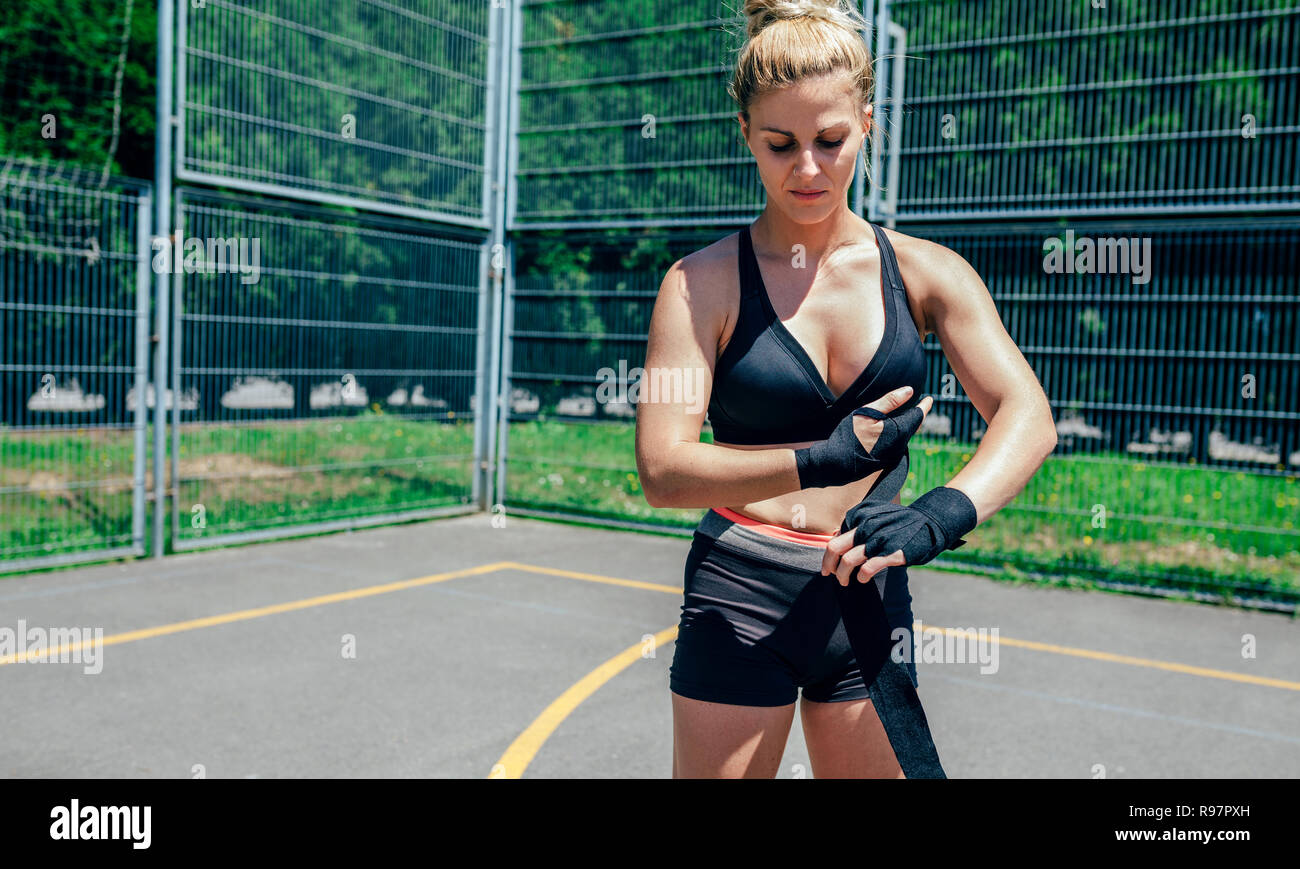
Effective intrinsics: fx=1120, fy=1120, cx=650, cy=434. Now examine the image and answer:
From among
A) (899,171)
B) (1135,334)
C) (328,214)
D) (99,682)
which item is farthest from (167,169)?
(1135,334)

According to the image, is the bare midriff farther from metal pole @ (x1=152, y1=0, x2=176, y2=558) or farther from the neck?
metal pole @ (x1=152, y1=0, x2=176, y2=558)

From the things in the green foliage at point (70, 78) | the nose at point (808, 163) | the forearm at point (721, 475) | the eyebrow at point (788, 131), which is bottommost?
the forearm at point (721, 475)

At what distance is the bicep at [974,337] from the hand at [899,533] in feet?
0.80

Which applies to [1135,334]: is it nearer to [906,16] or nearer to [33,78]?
[906,16]

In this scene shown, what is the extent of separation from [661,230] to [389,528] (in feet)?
12.1

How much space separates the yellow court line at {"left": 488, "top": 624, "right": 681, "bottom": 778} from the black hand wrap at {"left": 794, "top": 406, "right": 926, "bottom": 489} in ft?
9.20

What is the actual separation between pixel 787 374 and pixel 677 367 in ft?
0.64

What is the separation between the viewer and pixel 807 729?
229 cm

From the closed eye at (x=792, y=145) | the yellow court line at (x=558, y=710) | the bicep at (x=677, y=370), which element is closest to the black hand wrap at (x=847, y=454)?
the bicep at (x=677, y=370)

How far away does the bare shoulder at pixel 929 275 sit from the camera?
203 cm

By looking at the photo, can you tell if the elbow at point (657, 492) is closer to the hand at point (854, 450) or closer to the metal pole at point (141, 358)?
the hand at point (854, 450)

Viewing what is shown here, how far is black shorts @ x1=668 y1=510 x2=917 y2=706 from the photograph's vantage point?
2.14 meters

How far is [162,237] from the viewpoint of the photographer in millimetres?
8305

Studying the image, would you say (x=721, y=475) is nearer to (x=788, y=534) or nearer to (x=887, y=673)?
(x=788, y=534)
